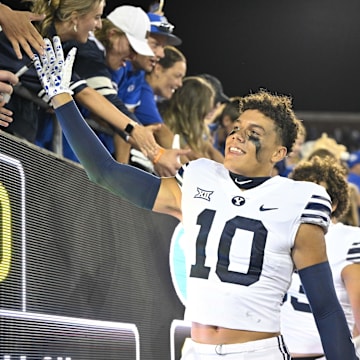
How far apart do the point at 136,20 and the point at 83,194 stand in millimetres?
1253

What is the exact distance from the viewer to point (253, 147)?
3.72 metres

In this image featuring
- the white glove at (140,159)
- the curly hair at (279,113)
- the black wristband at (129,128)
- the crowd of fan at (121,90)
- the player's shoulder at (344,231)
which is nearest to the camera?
the curly hair at (279,113)

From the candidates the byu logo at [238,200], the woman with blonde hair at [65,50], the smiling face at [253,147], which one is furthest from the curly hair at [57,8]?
the byu logo at [238,200]

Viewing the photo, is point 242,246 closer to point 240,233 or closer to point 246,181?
point 240,233

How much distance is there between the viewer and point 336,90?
10.8 metres

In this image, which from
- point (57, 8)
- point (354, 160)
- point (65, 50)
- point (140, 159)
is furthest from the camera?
point (354, 160)

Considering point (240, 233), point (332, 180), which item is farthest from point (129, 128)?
point (240, 233)

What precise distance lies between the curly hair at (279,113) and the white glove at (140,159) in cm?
133

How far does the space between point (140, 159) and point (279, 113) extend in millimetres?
1475

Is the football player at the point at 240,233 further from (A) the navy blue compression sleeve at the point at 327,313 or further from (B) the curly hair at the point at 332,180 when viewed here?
(B) the curly hair at the point at 332,180

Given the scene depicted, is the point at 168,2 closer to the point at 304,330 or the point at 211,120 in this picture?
the point at 211,120

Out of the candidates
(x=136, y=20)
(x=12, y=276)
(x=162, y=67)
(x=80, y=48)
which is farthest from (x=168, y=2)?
(x=12, y=276)

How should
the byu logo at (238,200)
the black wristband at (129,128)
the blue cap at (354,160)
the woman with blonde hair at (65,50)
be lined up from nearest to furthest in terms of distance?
the byu logo at (238,200), the woman with blonde hair at (65,50), the black wristband at (129,128), the blue cap at (354,160)

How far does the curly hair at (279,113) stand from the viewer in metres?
3.82
